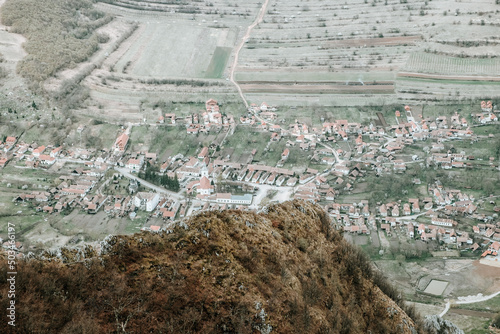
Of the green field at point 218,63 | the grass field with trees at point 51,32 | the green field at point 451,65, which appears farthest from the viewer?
the green field at point 218,63

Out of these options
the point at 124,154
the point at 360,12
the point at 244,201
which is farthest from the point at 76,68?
the point at 360,12

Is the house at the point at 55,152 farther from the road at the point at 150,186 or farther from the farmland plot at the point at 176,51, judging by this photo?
the farmland plot at the point at 176,51

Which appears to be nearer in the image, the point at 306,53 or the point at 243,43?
Result: the point at 306,53

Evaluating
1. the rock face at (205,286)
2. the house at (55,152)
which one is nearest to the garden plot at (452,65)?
the house at (55,152)

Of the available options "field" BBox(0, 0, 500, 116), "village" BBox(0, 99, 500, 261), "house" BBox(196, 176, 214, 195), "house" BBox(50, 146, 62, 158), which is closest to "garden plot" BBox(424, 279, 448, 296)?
"village" BBox(0, 99, 500, 261)

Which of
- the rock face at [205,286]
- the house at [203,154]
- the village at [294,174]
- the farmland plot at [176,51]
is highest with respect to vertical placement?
the rock face at [205,286]

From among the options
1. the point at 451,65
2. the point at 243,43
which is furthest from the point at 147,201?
the point at 451,65

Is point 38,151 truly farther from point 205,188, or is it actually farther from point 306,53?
point 306,53
